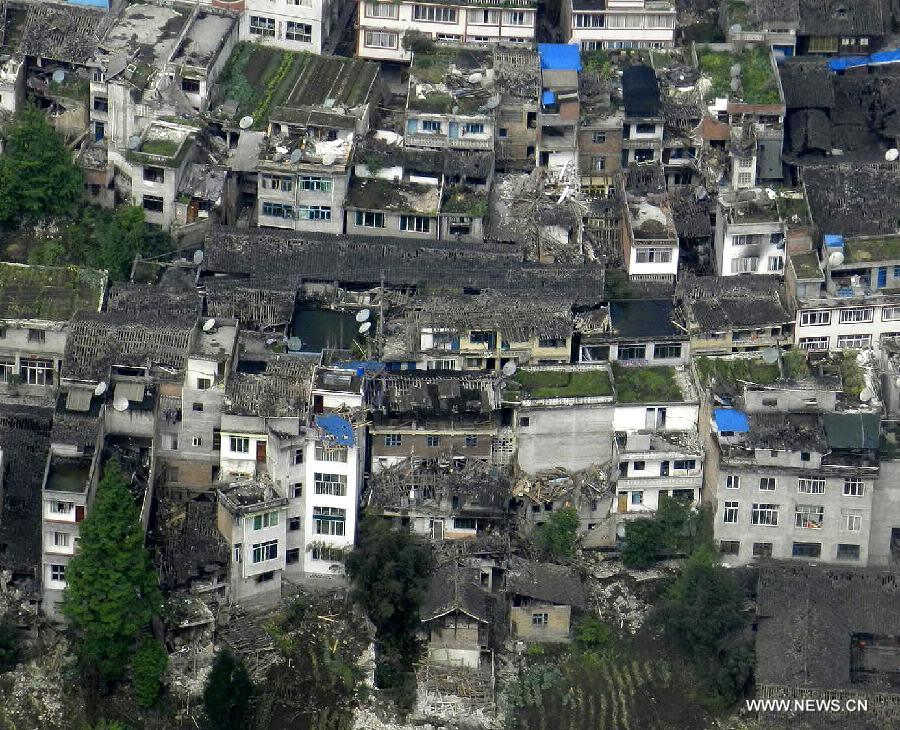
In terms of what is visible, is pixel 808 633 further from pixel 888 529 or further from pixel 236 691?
pixel 236 691

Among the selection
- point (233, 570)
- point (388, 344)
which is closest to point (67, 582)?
point (233, 570)

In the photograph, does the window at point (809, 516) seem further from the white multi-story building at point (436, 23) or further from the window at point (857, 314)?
the white multi-story building at point (436, 23)

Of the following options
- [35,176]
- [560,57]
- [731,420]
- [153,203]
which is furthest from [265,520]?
[560,57]

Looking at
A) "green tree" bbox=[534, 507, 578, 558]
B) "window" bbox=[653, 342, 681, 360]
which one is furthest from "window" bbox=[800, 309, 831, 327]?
"green tree" bbox=[534, 507, 578, 558]

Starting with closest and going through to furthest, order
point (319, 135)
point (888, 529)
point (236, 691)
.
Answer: point (236, 691), point (888, 529), point (319, 135)

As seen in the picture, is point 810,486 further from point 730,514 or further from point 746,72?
point 746,72

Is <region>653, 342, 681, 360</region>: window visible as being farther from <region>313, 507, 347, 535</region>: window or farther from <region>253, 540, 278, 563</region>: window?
<region>253, 540, 278, 563</region>: window

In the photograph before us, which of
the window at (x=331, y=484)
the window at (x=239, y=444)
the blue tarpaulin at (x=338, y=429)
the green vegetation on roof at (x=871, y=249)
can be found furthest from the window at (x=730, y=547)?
the window at (x=239, y=444)

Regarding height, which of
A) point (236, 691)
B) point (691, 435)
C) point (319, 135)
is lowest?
point (236, 691)
